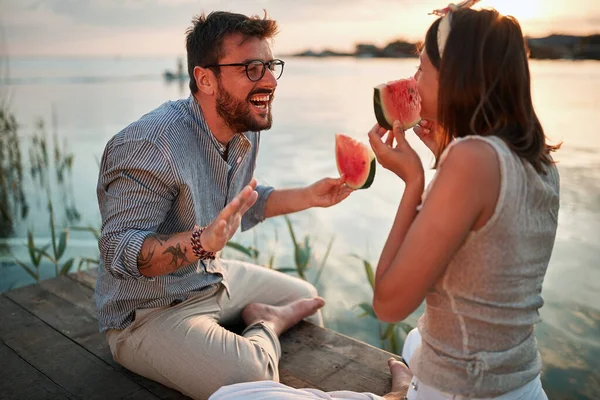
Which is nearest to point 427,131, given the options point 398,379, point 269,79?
point 269,79

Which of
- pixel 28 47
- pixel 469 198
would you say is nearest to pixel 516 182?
pixel 469 198

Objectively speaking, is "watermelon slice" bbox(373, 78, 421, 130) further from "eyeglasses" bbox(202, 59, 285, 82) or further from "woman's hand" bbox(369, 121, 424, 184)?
"eyeglasses" bbox(202, 59, 285, 82)

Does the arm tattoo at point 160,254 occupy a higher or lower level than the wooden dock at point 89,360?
higher

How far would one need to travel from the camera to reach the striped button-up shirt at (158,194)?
246 centimetres

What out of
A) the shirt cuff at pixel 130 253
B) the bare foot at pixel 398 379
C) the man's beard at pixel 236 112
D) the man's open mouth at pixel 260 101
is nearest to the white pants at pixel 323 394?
the bare foot at pixel 398 379

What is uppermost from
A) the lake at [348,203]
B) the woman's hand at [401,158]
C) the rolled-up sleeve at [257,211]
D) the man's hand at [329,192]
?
the woman's hand at [401,158]

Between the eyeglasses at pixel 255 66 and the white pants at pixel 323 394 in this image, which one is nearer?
the white pants at pixel 323 394

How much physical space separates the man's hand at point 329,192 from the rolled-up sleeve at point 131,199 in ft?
2.73

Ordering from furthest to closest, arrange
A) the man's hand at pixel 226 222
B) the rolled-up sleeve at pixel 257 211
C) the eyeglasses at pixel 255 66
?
the rolled-up sleeve at pixel 257 211
the eyeglasses at pixel 255 66
the man's hand at pixel 226 222

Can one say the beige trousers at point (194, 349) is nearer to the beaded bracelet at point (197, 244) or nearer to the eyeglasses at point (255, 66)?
the beaded bracelet at point (197, 244)

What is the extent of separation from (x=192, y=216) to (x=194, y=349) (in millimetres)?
638

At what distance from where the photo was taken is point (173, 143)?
104 inches

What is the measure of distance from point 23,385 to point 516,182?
2489 mm

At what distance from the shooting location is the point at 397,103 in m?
2.42
